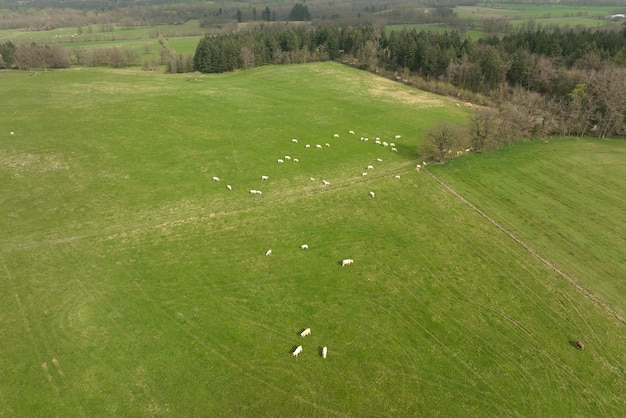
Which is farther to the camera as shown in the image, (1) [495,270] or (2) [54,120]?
(2) [54,120]

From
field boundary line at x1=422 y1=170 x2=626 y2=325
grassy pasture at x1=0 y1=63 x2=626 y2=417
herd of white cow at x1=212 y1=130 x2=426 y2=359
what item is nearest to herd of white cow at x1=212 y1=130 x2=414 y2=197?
herd of white cow at x1=212 y1=130 x2=426 y2=359

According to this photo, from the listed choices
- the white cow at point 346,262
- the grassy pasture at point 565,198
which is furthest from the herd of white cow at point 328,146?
the white cow at point 346,262

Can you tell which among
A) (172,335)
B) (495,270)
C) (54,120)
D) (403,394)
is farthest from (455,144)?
(54,120)

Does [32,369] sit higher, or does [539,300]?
[32,369]

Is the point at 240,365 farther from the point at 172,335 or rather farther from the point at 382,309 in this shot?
the point at 382,309

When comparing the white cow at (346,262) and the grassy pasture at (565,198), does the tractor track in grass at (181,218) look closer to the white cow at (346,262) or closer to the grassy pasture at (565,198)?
the grassy pasture at (565,198)

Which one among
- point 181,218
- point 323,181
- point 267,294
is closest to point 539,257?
point 323,181

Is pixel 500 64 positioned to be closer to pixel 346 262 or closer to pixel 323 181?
pixel 323 181

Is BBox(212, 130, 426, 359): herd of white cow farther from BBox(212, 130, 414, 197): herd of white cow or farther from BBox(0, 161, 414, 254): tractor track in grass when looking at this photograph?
BBox(0, 161, 414, 254): tractor track in grass
